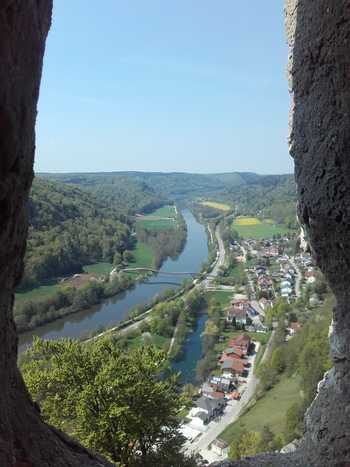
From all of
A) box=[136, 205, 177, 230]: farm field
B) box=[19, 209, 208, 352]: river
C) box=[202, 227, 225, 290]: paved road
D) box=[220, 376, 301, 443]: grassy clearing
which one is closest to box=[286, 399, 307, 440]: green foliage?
box=[220, 376, 301, 443]: grassy clearing

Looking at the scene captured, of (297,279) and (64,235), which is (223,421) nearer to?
(64,235)

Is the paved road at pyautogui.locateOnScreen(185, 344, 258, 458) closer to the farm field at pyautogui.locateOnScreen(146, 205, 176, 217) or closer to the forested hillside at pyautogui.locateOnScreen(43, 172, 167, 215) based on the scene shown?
the forested hillside at pyautogui.locateOnScreen(43, 172, 167, 215)

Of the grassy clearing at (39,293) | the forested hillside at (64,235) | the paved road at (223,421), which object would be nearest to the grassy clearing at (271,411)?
the paved road at (223,421)

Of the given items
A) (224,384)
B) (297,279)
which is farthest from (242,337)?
(297,279)

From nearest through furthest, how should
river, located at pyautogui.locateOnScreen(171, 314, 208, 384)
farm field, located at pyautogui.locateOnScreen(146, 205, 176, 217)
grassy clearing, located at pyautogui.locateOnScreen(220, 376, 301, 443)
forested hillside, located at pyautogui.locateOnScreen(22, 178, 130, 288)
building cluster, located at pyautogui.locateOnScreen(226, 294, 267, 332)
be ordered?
grassy clearing, located at pyautogui.locateOnScreen(220, 376, 301, 443), river, located at pyautogui.locateOnScreen(171, 314, 208, 384), building cluster, located at pyautogui.locateOnScreen(226, 294, 267, 332), forested hillside, located at pyautogui.locateOnScreen(22, 178, 130, 288), farm field, located at pyautogui.locateOnScreen(146, 205, 176, 217)

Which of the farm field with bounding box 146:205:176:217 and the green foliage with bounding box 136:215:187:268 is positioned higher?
the farm field with bounding box 146:205:176:217

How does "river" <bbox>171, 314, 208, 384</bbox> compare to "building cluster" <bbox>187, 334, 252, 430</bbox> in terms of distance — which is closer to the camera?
"building cluster" <bbox>187, 334, 252, 430</bbox>

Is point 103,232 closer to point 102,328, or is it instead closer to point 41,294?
point 41,294

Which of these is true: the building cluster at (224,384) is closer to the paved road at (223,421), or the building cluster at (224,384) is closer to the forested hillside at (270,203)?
the paved road at (223,421)
